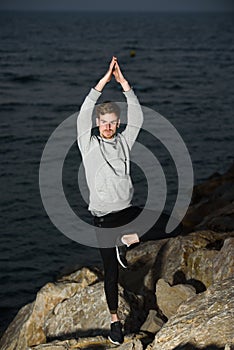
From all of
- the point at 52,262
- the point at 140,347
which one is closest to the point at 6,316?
the point at 52,262

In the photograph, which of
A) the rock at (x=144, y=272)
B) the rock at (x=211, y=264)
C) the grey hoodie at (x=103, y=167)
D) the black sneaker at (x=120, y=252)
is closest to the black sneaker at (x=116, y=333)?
the black sneaker at (x=120, y=252)

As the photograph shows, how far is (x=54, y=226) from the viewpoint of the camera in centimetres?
2309

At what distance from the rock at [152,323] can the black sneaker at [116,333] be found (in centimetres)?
68

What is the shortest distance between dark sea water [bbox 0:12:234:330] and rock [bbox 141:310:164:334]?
8.36 metres

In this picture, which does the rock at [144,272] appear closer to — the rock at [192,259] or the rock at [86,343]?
the rock at [192,259]

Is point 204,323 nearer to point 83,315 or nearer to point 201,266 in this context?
point 83,315

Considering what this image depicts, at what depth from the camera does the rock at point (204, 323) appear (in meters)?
6.42

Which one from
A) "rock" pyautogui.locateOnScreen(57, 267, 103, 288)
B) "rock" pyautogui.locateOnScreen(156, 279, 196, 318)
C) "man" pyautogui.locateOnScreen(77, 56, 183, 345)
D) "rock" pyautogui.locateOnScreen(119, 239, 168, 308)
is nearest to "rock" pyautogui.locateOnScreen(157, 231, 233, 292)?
"rock" pyautogui.locateOnScreen(119, 239, 168, 308)

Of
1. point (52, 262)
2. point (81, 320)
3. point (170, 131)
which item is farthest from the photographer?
point (170, 131)

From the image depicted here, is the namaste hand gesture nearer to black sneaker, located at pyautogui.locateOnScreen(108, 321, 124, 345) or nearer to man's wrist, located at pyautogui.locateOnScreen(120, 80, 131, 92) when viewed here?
man's wrist, located at pyautogui.locateOnScreen(120, 80, 131, 92)

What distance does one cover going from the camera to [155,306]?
9.88 m

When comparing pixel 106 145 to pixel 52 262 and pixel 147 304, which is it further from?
pixel 52 262

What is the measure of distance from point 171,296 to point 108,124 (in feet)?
11.0

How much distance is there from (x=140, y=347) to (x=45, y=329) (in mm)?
2797
